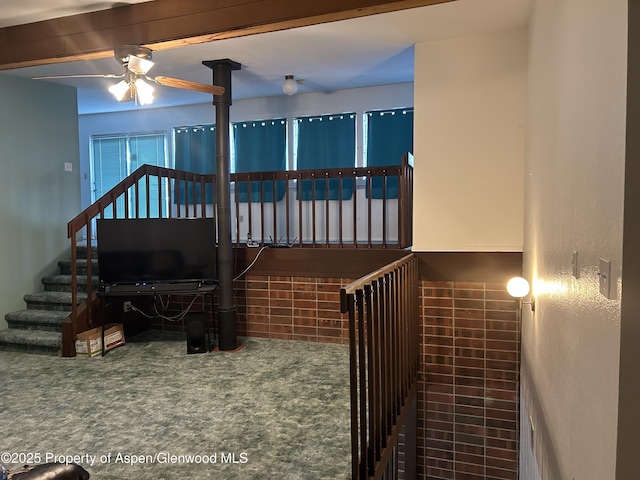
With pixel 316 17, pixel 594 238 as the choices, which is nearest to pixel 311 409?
pixel 594 238

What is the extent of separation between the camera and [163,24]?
3393 millimetres

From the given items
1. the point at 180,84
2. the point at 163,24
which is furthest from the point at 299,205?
the point at 163,24

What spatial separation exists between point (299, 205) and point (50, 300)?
10.1 ft

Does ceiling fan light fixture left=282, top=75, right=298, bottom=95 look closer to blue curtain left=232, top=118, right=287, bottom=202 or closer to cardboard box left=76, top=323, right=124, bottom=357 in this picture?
blue curtain left=232, top=118, right=287, bottom=202

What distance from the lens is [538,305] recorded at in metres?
2.87

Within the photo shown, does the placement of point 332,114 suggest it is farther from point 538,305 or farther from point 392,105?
point 538,305

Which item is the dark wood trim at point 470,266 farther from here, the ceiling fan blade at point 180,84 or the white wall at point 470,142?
the ceiling fan blade at point 180,84

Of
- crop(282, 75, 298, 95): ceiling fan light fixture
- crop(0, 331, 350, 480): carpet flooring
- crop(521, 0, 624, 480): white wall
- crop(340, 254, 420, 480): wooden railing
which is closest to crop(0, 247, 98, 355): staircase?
crop(0, 331, 350, 480): carpet flooring

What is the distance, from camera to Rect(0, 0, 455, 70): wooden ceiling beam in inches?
120

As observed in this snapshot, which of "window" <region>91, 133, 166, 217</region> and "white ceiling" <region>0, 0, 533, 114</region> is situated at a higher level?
"white ceiling" <region>0, 0, 533, 114</region>

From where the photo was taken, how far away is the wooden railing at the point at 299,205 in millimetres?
4797

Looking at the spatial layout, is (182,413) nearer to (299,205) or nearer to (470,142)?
(299,205)

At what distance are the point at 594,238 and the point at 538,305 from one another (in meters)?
1.57

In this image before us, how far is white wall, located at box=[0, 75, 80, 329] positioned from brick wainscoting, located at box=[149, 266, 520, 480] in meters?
4.65
